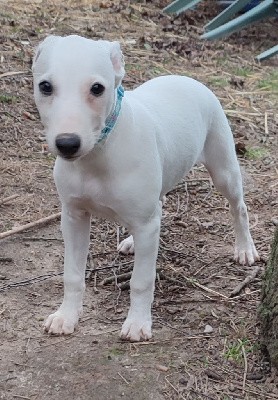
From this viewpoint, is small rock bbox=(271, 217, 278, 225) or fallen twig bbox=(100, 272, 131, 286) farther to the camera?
small rock bbox=(271, 217, 278, 225)

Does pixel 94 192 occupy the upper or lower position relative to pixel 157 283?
upper

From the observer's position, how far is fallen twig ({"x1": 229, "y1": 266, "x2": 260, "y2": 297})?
11.8 ft

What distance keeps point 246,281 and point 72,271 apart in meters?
0.93

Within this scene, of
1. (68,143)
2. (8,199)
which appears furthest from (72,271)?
(8,199)

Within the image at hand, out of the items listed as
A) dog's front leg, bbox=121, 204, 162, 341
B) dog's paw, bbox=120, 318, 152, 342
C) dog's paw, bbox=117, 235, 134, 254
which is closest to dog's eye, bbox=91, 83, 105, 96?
dog's front leg, bbox=121, 204, 162, 341

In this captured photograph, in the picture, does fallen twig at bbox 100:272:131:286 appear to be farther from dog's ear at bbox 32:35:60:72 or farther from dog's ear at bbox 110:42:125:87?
dog's ear at bbox 32:35:60:72

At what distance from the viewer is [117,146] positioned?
9.53ft

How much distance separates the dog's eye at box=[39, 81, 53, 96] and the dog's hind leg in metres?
1.31

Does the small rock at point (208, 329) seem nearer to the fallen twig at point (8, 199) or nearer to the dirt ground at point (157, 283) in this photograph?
the dirt ground at point (157, 283)

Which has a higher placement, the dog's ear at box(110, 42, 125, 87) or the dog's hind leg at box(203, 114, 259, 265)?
the dog's ear at box(110, 42, 125, 87)

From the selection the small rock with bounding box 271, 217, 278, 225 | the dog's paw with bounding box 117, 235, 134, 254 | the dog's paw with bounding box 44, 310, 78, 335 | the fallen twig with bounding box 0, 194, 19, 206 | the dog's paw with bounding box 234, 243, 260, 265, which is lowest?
the fallen twig with bounding box 0, 194, 19, 206

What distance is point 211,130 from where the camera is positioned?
3.72 m

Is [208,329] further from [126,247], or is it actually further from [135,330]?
[126,247]

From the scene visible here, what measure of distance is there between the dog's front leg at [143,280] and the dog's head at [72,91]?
1.84 feet
